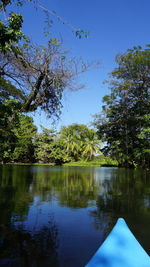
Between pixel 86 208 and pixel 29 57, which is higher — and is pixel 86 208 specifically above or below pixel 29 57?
below

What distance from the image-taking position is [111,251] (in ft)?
8.05

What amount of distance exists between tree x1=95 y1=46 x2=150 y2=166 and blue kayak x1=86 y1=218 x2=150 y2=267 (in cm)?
2228

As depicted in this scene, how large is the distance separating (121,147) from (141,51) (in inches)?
531

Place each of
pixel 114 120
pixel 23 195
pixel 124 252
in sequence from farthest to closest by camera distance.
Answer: pixel 114 120 < pixel 23 195 < pixel 124 252

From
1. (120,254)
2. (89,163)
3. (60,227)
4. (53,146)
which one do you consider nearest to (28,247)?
(60,227)

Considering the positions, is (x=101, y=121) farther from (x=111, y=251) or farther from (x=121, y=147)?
(x=111, y=251)

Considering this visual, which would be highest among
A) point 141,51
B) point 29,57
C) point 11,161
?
point 141,51

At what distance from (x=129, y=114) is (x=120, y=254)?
2835 cm

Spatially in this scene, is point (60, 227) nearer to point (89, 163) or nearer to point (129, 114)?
point (129, 114)

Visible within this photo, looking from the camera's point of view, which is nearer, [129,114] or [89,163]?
[129,114]

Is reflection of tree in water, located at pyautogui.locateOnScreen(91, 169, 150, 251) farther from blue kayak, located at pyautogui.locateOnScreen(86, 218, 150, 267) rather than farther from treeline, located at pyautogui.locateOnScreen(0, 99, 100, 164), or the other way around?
treeline, located at pyautogui.locateOnScreen(0, 99, 100, 164)

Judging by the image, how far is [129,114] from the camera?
29.6 meters

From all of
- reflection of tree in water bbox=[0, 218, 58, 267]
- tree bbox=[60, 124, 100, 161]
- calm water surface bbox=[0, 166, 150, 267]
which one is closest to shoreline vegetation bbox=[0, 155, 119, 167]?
tree bbox=[60, 124, 100, 161]

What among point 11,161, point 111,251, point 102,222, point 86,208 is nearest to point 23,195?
point 86,208
